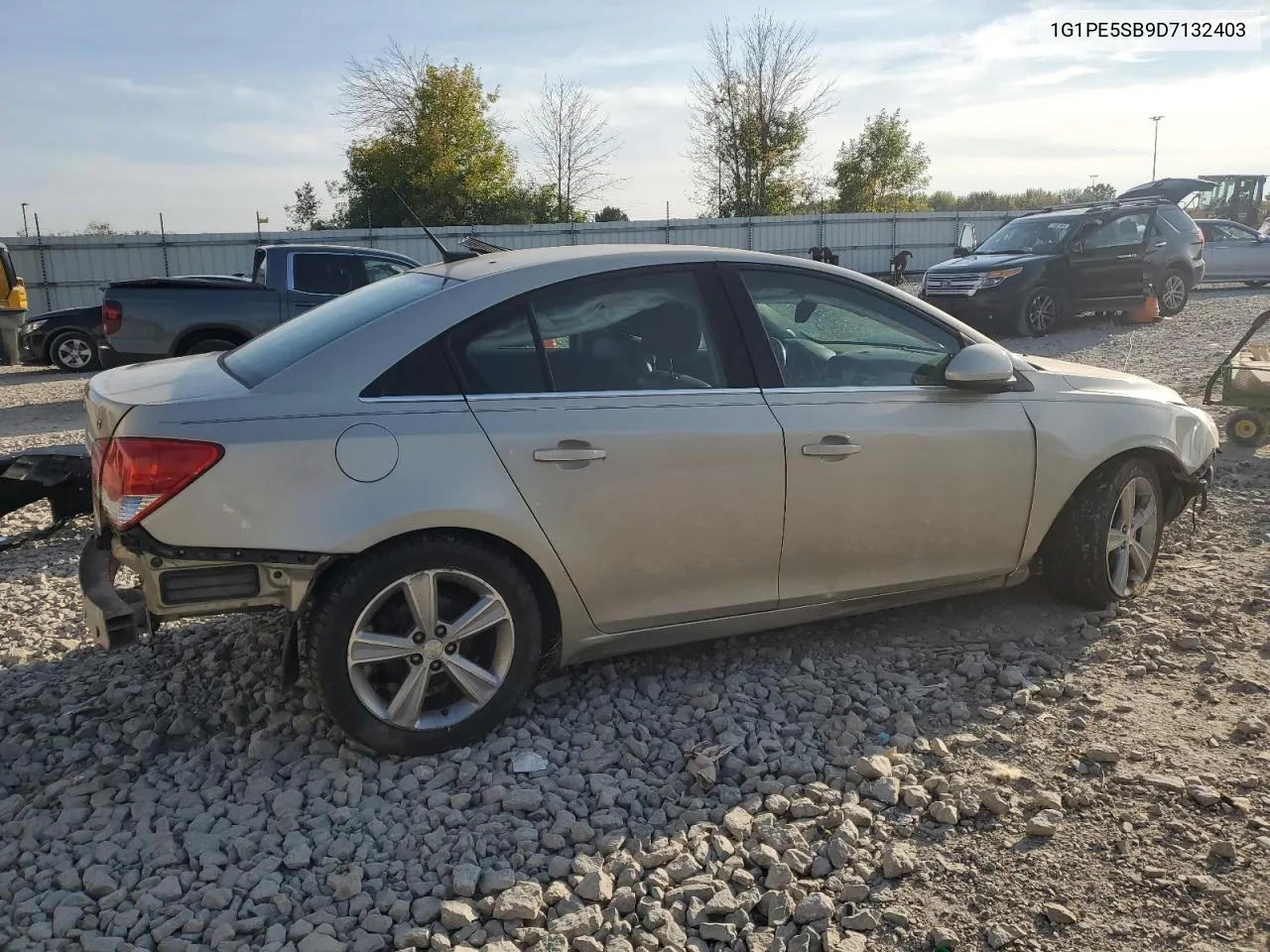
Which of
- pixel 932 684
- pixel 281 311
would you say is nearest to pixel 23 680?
pixel 932 684

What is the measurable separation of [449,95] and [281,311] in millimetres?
25673

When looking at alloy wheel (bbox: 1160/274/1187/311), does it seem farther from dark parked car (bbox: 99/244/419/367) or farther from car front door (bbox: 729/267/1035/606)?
car front door (bbox: 729/267/1035/606)

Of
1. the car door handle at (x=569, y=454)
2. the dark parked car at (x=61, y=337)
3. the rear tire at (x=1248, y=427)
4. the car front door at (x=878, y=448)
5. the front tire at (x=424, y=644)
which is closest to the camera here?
the front tire at (x=424, y=644)

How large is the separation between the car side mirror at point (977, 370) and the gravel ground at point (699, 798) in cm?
109

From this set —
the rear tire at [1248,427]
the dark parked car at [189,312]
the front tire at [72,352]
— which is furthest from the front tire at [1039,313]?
the front tire at [72,352]

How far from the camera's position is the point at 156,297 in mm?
11125

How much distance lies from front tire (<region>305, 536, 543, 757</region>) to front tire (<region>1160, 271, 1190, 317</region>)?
607 inches

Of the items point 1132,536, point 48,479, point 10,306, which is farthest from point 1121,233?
point 10,306

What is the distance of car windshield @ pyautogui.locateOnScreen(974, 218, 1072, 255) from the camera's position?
14977 mm

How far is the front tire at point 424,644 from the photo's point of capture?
324 centimetres

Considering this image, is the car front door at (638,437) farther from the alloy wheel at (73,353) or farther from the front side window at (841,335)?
the alloy wheel at (73,353)

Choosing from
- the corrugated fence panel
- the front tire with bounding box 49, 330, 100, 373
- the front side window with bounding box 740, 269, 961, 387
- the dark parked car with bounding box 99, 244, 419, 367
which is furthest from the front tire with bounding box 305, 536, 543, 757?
the corrugated fence panel

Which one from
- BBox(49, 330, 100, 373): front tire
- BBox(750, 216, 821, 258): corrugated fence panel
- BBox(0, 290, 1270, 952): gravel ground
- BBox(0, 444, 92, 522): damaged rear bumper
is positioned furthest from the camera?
BBox(750, 216, 821, 258): corrugated fence panel

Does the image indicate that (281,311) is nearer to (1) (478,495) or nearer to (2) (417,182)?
(1) (478,495)
